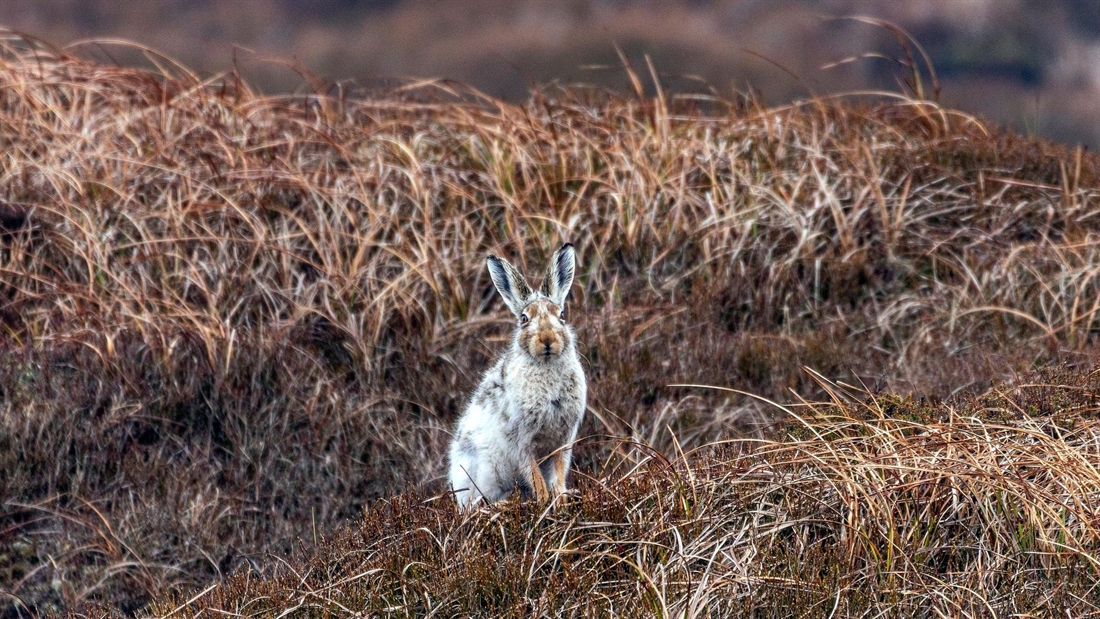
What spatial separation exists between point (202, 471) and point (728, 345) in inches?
142

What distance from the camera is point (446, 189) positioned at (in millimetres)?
9227

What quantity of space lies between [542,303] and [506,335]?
2272 millimetres

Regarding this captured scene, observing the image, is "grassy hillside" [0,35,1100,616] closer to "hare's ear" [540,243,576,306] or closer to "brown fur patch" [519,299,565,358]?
"brown fur patch" [519,299,565,358]

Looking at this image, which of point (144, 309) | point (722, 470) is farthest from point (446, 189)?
point (722, 470)

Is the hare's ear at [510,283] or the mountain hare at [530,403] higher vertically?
the hare's ear at [510,283]

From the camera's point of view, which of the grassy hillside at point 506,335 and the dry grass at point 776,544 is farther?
the grassy hillside at point 506,335

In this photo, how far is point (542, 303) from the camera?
587cm

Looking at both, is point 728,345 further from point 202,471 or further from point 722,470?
point 202,471

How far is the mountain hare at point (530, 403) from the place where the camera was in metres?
5.85

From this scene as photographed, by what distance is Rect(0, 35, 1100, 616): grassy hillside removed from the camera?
5105 millimetres

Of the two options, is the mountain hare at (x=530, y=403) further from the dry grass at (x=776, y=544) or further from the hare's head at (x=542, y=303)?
the dry grass at (x=776, y=544)

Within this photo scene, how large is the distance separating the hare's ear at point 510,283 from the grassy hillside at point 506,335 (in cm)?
99

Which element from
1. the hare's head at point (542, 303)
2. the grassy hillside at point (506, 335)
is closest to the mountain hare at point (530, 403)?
the hare's head at point (542, 303)

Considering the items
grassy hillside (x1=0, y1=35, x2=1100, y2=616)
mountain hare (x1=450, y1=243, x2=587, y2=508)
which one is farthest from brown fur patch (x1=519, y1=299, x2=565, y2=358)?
grassy hillside (x1=0, y1=35, x2=1100, y2=616)
